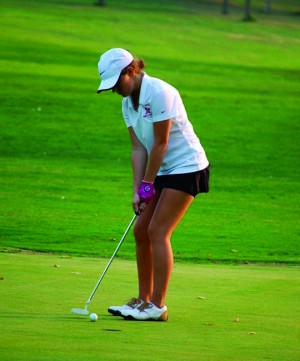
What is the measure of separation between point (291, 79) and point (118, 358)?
36978mm

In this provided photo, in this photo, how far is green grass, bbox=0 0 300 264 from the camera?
1722 cm

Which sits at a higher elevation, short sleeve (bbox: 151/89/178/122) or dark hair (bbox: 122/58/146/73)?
dark hair (bbox: 122/58/146/73)

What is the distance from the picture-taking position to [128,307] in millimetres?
8781

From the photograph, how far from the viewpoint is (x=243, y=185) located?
78.7 ft

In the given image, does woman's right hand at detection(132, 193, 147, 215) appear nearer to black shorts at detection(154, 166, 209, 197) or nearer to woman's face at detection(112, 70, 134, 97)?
black shorts at detection(154, 166, 209, 197)

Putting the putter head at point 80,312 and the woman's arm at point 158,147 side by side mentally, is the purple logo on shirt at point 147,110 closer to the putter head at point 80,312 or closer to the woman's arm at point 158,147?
the woman's arm at point 158,147

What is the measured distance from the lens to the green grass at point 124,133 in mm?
17219

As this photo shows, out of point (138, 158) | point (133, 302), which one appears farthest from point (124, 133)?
point (133, 302)

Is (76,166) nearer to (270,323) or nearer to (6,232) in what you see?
(6,232)

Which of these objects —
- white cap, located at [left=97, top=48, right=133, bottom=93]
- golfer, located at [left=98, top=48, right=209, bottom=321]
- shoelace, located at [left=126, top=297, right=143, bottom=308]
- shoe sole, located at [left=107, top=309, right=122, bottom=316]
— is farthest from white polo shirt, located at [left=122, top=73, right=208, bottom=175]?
shoe sole, located at [left=107, top=309, right=122, bottom=316]

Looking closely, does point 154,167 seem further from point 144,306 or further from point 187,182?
point 144,306

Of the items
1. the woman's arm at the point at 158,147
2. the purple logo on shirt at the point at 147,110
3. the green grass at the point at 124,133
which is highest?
the purple logo on shirt at the point at 147,110

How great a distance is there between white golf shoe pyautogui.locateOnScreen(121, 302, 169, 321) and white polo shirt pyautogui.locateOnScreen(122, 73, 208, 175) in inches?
39.8

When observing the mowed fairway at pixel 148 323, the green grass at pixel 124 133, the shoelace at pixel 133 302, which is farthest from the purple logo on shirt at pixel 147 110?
the green grass at pixel 124 133
